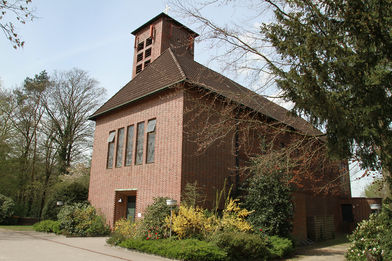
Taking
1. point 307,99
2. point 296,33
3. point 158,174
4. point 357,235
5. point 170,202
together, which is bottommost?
point 357,235

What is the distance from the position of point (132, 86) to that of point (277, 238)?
1120cm

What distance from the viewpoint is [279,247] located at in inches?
395

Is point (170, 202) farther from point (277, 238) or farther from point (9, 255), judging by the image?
point (9, 255)

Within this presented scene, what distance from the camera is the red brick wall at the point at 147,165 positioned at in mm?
12422

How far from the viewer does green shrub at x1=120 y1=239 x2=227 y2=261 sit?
8.11 m

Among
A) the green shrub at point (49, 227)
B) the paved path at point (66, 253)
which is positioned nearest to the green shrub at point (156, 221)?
the paved path at point (66, 253)

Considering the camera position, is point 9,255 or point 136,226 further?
point 136,226

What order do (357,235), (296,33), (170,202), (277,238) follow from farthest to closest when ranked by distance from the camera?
(277,238) → (170,202) → (357,235) → (296,33)

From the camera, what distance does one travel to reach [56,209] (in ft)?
59.1

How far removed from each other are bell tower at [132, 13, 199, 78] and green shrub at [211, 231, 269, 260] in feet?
43.0

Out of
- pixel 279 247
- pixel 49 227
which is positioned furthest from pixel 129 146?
pixel 279 247

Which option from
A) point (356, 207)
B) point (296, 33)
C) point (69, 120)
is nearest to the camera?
point (296, 33)

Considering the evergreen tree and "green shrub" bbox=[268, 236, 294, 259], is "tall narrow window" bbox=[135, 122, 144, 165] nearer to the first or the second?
"green shrub" bbox=[268, 236, 294, 259]

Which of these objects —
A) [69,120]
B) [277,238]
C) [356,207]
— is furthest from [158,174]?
[69,120]
